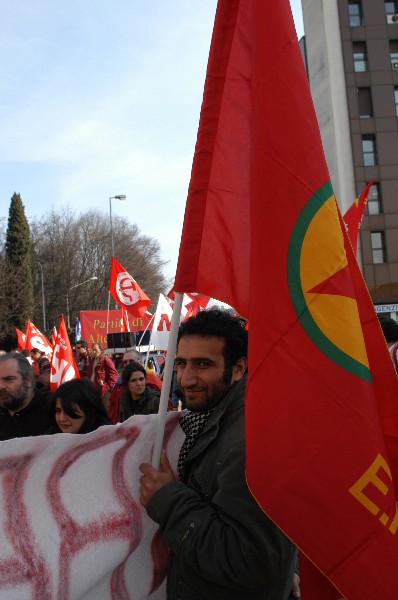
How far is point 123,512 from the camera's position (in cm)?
214

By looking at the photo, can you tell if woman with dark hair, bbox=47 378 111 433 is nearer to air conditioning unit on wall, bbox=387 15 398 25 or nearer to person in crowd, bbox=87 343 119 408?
person in crowd, bbox=87 343 119 408

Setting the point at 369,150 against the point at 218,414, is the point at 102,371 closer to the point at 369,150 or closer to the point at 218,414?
the point at 218,414

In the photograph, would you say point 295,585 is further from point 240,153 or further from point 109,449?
point 240,153

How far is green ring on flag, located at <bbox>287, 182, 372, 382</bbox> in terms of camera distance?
6.19 ft

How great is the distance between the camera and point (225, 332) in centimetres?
228

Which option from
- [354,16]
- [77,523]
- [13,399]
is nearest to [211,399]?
[77,523]

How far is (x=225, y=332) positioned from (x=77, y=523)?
79 cm

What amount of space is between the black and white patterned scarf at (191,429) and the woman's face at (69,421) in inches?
51.9

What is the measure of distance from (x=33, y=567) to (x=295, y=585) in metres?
1.11

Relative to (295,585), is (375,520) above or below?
above

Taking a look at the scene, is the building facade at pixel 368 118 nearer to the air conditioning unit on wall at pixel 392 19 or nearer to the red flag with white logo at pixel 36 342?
the air conditioning unit on wall at pixel 392 19

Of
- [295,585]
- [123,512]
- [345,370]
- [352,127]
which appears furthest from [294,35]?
[352,127]

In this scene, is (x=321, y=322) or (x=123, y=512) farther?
(x=123, y=512)

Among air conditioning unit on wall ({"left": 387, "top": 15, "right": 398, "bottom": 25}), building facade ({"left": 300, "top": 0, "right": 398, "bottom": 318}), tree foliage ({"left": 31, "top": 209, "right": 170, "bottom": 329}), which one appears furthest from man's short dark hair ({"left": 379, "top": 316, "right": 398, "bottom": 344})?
tree foliage ({"left": 31, "top": 209, "right": 170, "bottom": 329})
